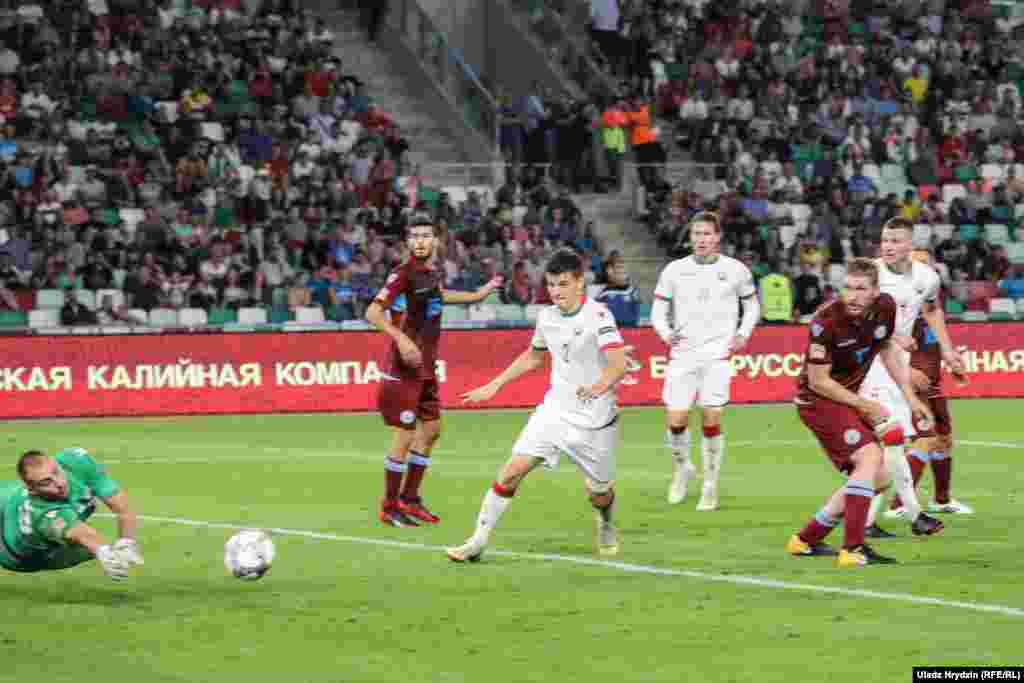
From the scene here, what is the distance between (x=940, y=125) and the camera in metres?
41.3

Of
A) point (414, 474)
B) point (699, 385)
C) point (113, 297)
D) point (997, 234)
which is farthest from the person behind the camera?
point (997, 234)

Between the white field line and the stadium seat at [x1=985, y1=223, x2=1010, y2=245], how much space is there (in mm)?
25488

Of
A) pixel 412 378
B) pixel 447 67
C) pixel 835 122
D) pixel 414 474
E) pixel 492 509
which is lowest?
pixel 414 474

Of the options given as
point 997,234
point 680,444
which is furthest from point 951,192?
point 680,444

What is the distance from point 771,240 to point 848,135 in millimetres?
5298

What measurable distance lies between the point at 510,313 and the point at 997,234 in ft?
35.9

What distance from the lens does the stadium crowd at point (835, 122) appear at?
3669 cm

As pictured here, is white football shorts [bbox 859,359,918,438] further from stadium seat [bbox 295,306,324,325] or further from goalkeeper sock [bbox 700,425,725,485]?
stadium seat [bbox 295,306,324,325]

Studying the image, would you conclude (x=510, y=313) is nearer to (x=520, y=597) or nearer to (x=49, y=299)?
(x=49, y=299)

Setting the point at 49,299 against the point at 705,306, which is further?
the point at 49,299

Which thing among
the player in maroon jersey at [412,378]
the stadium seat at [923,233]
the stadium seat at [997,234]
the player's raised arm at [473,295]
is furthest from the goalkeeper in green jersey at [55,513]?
the stadium seat at [997,234]

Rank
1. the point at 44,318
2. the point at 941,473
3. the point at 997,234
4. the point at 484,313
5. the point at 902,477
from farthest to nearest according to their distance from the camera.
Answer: the point at 997,234 → the point at 484,313 → the point at 44,318 → the point at 941,473 → the point at 902,477

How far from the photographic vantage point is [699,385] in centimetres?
1681

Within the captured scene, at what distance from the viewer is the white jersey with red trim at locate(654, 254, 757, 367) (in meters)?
16.8
